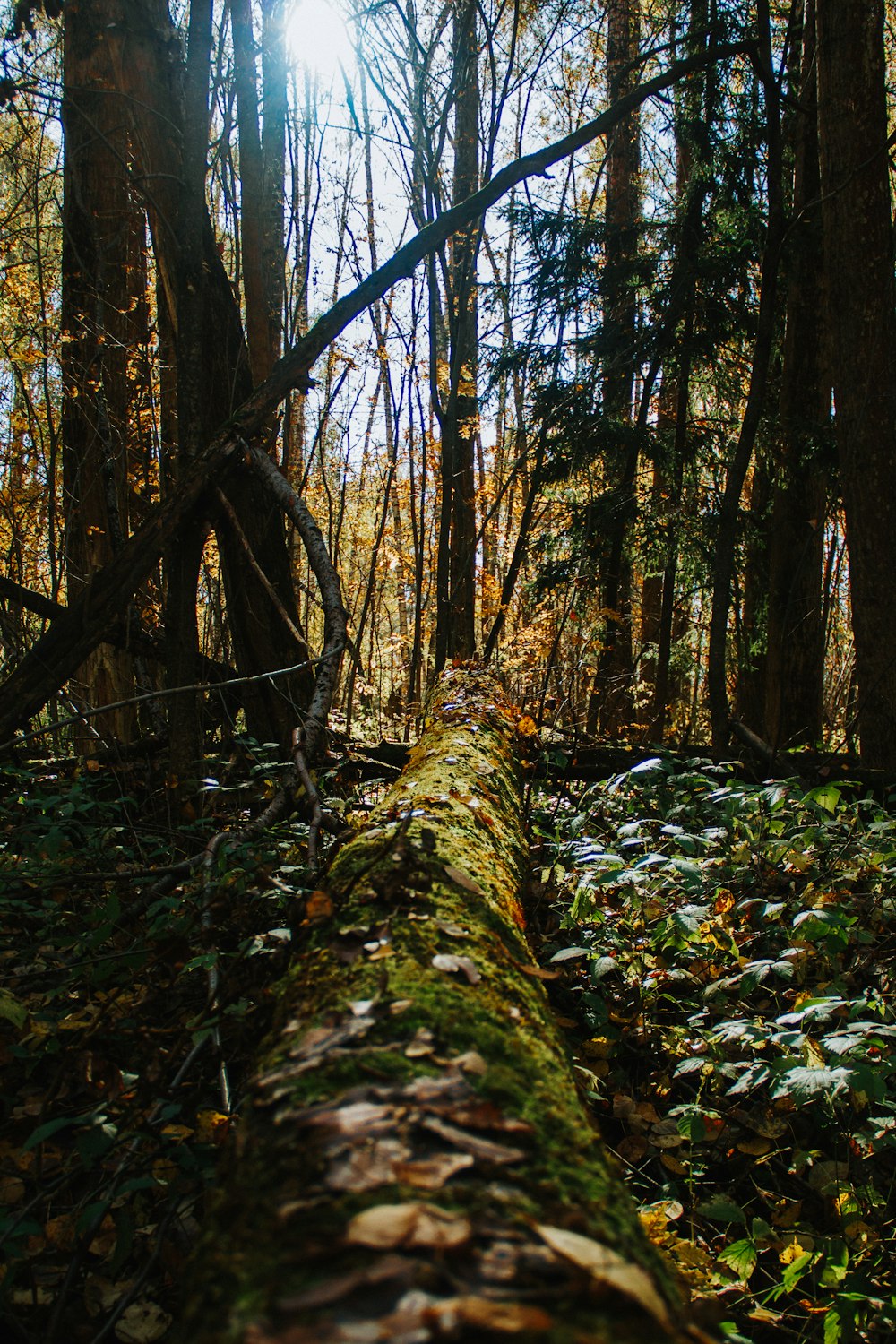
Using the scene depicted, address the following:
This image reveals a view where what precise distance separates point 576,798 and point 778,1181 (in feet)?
9.28

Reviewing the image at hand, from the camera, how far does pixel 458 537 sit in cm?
1031

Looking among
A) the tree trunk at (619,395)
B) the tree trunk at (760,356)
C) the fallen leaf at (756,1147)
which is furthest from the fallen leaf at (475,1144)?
the tree trunk at (619,395)

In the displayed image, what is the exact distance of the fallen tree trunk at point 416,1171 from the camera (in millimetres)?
735

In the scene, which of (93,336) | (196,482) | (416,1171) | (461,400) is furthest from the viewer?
(461,400)

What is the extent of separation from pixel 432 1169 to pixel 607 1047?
6.91 ft

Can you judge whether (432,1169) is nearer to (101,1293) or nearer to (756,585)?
(101,1293)

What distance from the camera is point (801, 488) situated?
7316 mm

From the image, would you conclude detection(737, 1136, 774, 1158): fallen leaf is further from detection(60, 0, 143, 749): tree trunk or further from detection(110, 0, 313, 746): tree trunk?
detection(60, 0, 143, 749): tree trunk

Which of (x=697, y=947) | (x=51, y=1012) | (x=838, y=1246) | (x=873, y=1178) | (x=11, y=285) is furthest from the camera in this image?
(x=11, y=285)

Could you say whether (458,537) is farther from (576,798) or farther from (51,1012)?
(51,1012)

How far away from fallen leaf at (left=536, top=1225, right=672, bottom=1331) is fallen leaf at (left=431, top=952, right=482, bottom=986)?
60 cm

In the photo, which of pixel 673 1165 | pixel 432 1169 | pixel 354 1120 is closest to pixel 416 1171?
pixel 432 1169

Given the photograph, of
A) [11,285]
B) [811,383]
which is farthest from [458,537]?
[11,285]

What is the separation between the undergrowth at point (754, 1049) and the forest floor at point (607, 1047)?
1cm
